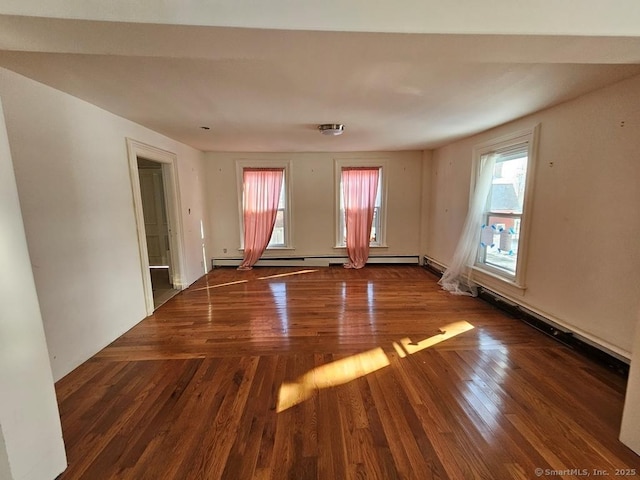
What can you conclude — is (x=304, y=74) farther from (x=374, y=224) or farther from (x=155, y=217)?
(x=155, y=217)

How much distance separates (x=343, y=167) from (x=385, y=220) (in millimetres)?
1399

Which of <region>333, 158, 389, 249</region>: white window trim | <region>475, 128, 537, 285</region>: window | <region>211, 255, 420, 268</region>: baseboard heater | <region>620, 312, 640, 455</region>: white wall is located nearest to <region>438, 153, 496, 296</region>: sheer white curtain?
<region>475, 128, 537, 285</region>: window

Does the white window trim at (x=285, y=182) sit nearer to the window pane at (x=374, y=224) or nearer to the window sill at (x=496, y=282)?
the window pane at (x=374, y=224)

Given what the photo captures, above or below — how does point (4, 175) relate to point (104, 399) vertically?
above

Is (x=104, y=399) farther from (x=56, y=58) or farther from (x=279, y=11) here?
(x=279, y=11)

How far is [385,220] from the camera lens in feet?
18.2

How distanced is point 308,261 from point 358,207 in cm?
153

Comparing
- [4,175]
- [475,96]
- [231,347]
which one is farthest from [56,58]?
[475,96]

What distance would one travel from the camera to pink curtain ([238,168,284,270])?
5.24m

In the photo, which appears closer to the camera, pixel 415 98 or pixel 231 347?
pixel 415 98

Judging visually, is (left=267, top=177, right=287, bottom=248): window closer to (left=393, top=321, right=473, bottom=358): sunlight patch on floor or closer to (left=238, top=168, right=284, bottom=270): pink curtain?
(left=238, top=168, right=284, bottom=270): pink curtain

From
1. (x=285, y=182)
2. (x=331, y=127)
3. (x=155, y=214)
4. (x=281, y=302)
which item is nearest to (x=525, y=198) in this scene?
(x=331, y=127)

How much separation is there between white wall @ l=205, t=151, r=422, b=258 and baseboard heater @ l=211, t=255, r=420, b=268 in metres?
0.09

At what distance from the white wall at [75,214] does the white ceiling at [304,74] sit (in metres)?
0.22
